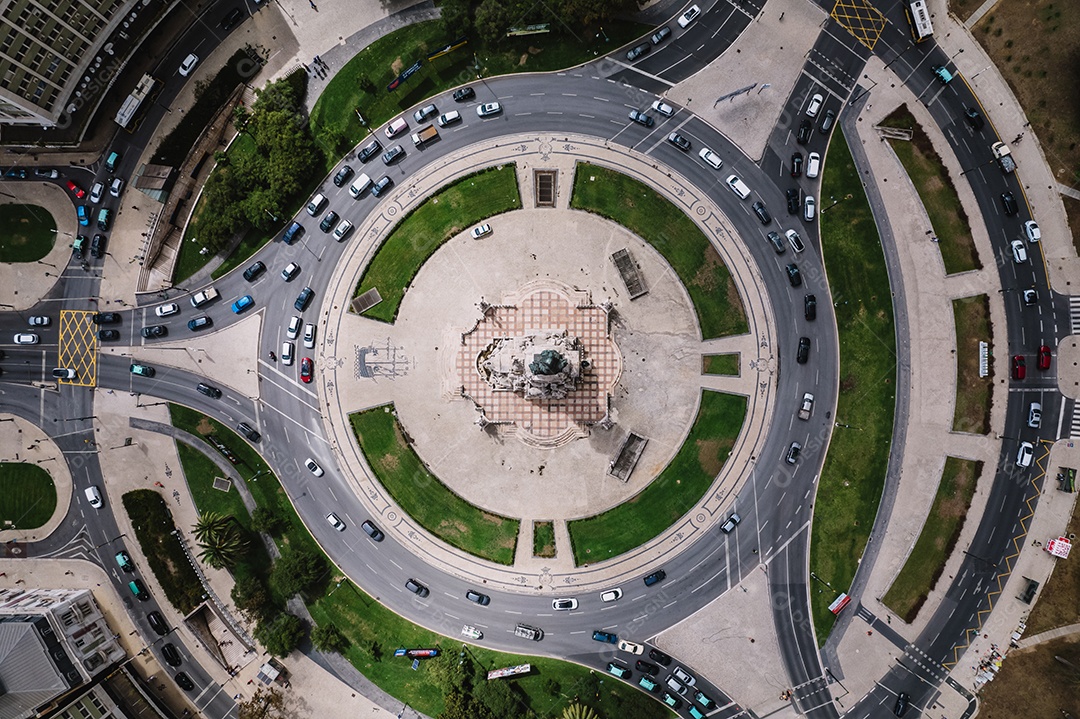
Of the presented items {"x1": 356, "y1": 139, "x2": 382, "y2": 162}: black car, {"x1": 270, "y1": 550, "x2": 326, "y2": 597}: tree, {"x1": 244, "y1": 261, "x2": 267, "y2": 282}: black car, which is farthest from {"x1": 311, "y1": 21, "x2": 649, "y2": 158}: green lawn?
{"x1": 270, "y1": 550, "x2": 326, "y2": 597}: tree

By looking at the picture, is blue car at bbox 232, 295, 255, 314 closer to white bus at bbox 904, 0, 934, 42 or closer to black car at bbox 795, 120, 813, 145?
black car at bbox 795, 120, 813, 145

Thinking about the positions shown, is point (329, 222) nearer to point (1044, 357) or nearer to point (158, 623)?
point (158, 623)

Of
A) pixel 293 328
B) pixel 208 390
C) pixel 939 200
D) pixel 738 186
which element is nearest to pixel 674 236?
pixel 738 186

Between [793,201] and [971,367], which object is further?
[793,201]

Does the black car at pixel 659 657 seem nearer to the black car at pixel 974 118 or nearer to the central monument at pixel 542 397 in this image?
the central monument at pixel 542 397

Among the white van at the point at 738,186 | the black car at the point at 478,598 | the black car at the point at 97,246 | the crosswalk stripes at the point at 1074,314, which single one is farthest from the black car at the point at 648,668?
the black car at the point at 97,246

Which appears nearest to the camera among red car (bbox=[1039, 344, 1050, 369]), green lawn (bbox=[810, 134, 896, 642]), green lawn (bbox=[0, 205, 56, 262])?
red car (bbox=[1039, 344, 1050, 369])
